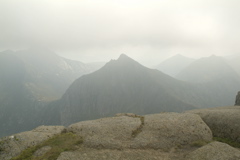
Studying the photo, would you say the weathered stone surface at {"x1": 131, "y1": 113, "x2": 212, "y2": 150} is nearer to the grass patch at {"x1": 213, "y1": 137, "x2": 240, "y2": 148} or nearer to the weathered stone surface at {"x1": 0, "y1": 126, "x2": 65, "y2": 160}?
the grass patch at {"x1": 213, "y1": 137, "x2": 240, "y2": 148}

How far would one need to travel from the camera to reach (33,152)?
2384 cm

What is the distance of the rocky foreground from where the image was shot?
68.9 feet

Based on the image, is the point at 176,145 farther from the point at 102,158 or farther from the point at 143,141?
the point at 102,158

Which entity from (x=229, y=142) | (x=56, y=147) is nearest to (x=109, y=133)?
(x=56, y=147)

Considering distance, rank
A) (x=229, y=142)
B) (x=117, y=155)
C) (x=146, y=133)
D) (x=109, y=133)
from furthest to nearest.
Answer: (x=109, y=133) < (x=146, y=133) < (x=229, y=142) < (x=117, y=155)

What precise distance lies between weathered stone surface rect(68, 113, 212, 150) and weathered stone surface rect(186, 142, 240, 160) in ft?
12.5

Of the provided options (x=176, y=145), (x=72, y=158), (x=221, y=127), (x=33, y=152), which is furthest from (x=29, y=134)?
(x=221, y=127)

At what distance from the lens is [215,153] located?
795 inches

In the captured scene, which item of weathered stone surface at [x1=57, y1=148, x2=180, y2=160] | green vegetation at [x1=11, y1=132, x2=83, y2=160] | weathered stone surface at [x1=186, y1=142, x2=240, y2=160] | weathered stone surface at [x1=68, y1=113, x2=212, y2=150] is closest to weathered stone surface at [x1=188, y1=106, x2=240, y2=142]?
weathered stone surface at [x1=68, y1=113, x2=212, y2=150]

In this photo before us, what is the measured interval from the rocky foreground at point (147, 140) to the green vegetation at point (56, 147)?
283 millimetres

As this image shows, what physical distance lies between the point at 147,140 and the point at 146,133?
212 cm

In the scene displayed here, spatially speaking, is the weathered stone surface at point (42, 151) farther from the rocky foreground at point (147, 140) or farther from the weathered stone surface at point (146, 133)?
the weathered stone surface at point (146, 133)

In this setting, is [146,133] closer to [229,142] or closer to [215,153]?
[215,153]

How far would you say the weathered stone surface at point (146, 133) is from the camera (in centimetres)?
2441
